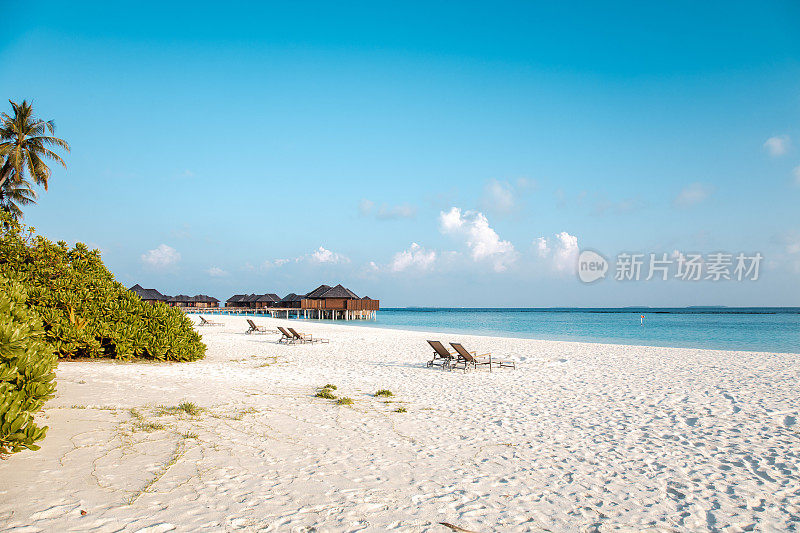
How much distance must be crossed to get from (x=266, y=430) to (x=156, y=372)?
17.4 ft

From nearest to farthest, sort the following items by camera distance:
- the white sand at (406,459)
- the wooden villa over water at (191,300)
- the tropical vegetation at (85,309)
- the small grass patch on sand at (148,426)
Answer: the white sand at (406,459), the small grass patch on sand at (148,426), the tropical vegetation at (85,309), the wooden villa over water at (191,300)

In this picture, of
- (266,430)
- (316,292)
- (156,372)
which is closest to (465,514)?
(266,430)

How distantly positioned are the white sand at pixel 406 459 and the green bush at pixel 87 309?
2.04 meters

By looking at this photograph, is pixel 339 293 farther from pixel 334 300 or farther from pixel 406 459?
pixel 406 459

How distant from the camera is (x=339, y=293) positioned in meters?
54.1

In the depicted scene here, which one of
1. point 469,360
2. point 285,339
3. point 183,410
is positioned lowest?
point 285,339

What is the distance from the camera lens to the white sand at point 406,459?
10.9 ft

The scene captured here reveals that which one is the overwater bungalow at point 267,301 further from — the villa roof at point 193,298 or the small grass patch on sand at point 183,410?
the small grass patch on sand at point 183,410

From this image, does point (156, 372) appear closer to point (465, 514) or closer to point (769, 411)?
point (465, 514)

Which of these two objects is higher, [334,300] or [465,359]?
[334,300]

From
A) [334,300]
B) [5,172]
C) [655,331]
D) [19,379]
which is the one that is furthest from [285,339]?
[334,300]

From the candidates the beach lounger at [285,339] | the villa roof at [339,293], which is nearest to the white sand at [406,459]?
the beach lounger at [285,339]

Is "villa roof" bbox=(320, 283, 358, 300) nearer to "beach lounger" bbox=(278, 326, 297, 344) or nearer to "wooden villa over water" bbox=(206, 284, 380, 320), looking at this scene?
"wooden villa over water" bbox=(206, 284, 380, 320)

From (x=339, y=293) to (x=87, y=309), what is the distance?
144 feet
